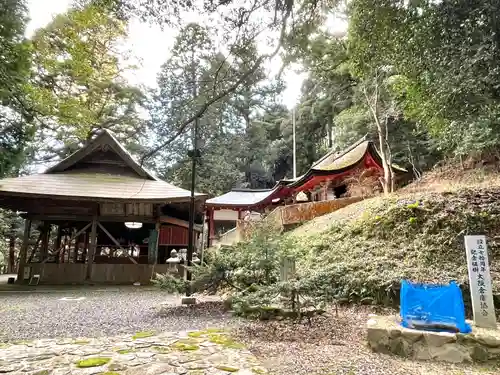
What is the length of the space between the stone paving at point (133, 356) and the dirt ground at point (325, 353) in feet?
0.90

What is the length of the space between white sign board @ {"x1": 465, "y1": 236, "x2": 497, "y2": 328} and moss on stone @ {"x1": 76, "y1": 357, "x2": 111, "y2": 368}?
177 inches

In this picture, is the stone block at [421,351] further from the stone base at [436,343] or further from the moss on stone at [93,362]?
the moss on stone at [93,362]

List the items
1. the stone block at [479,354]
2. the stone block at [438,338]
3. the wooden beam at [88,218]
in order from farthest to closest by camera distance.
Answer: the wooden beam at [88,218] → the stone block at [438,338] → the stone block at [479,354]

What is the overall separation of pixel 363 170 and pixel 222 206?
913 centimetres

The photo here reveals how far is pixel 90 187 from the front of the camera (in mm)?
11383

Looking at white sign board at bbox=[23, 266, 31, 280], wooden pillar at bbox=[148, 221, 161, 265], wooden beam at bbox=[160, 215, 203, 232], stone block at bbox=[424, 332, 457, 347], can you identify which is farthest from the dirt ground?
white sign board at bbox=[23, 266, 31, 280]

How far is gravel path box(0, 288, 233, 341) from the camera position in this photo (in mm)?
4820

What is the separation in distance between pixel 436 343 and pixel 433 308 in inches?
20.1

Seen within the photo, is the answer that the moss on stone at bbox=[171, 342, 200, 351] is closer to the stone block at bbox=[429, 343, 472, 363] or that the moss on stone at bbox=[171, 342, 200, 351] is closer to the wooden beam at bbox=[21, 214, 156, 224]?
the stone block at bbox=[429, 343, 472, 363]

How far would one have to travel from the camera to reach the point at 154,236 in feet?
40.0

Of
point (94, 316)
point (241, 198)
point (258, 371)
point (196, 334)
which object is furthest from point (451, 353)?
point (241, 198)

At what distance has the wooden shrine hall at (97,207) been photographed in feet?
35.6

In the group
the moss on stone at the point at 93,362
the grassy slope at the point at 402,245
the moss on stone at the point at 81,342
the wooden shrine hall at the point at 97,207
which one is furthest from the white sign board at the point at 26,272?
the moss on stone at the point at 93,362

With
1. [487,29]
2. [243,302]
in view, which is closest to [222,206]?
[243,302]
